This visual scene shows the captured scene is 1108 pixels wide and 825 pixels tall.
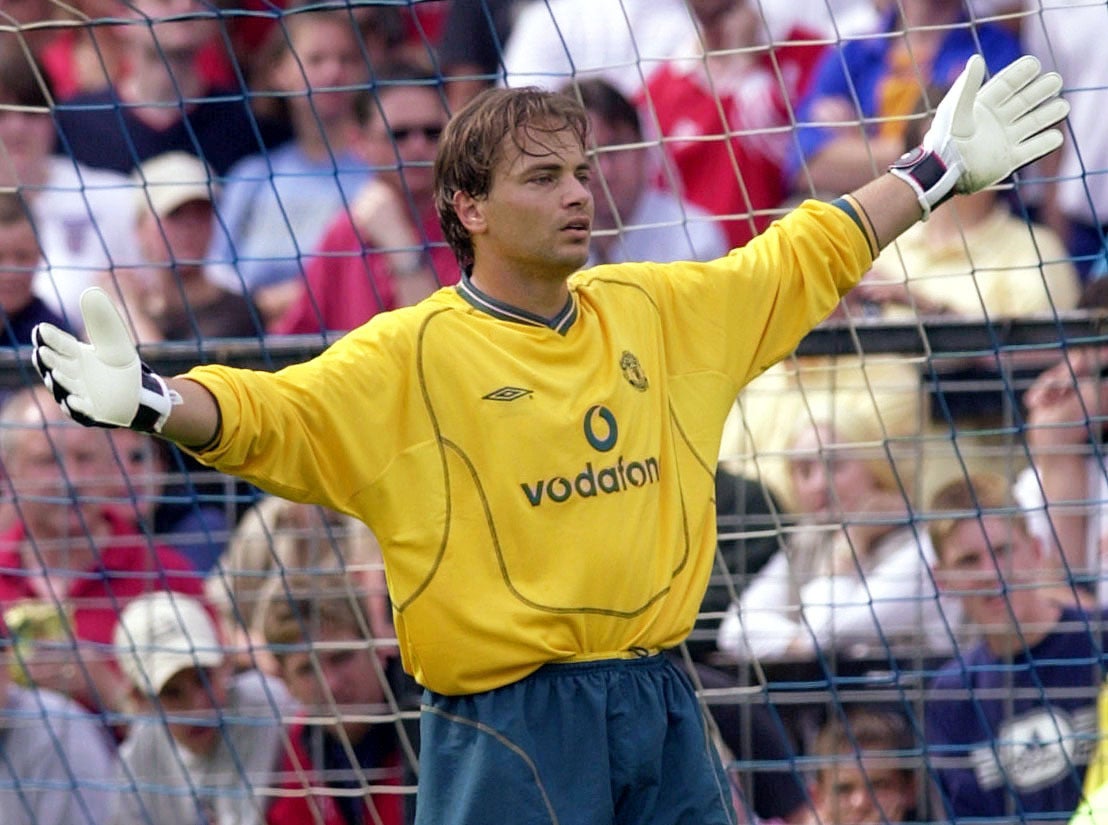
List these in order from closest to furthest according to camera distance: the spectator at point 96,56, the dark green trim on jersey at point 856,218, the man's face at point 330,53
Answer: the dark green trim on jersey at point 856,218 < the man's face at point 330,53 < the spectator at point 96,56

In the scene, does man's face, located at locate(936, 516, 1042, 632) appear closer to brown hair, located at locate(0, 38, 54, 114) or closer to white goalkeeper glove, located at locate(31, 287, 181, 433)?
white goalkeeper glove, located at locate(31, 287, 181, 433)

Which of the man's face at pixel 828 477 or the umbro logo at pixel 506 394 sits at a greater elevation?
the man's face at pixel 828 477

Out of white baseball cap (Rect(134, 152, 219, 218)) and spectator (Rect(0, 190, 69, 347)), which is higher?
white baseball cap (Rect(134, 152, 219, 218))

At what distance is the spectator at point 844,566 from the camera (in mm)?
4992

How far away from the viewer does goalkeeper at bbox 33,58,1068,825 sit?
3162mm

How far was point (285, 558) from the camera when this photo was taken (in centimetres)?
528

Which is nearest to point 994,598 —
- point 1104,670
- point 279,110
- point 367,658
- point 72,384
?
point 1104,670

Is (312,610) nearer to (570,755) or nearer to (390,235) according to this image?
(390,235)

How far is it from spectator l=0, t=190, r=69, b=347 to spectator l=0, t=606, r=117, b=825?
49.5 inches

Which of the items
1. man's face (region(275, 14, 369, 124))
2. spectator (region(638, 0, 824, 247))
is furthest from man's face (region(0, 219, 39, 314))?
spectator (region(638, 0, 824, 247))

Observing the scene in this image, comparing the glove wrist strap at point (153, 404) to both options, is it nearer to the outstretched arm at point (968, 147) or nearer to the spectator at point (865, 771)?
the outstretched arm at point (968, 147)

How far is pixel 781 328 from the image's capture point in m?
3.51

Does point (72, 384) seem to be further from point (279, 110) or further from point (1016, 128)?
point (279, 110)

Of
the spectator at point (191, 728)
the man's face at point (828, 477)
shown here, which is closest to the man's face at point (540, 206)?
the man's face at point (828, 477)
